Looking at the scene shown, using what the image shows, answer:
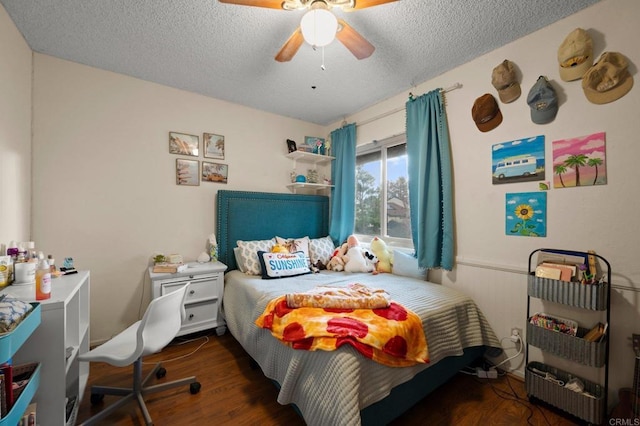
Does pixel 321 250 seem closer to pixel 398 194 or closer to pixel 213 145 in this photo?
pixel 398 194

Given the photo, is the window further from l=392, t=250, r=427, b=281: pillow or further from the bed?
the bed

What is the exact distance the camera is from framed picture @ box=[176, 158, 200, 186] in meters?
2.68

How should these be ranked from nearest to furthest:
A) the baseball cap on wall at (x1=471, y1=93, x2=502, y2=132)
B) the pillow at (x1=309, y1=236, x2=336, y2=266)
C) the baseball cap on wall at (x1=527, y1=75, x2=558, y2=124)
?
the baseball cap on wall at (x1=527, y1=75, x2=558, y2=124) < the baseball cap on wall at (x1=471, y1=93, x2=502, y2=132) < the pillow at (x1=309, y1=236, x2=336, y2=266)

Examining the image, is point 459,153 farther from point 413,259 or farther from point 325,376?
point 325,376

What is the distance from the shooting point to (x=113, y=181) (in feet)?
7.75

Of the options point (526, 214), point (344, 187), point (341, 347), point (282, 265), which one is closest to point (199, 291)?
point (282, 265)

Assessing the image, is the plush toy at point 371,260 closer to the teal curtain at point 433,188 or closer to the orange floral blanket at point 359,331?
the teal curtain at point 433,188

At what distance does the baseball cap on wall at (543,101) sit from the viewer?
174cm

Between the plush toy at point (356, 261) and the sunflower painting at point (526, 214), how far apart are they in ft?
4.27

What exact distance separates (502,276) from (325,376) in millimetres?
1638

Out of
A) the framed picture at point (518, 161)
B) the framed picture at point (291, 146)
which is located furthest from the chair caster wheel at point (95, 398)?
the framed picture at point (518, 161)

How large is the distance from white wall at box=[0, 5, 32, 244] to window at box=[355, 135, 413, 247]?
10.1ft

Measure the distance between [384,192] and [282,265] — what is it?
1.50m

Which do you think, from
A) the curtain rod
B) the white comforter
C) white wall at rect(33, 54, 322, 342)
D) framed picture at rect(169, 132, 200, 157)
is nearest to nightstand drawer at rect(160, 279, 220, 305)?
the white comforter
